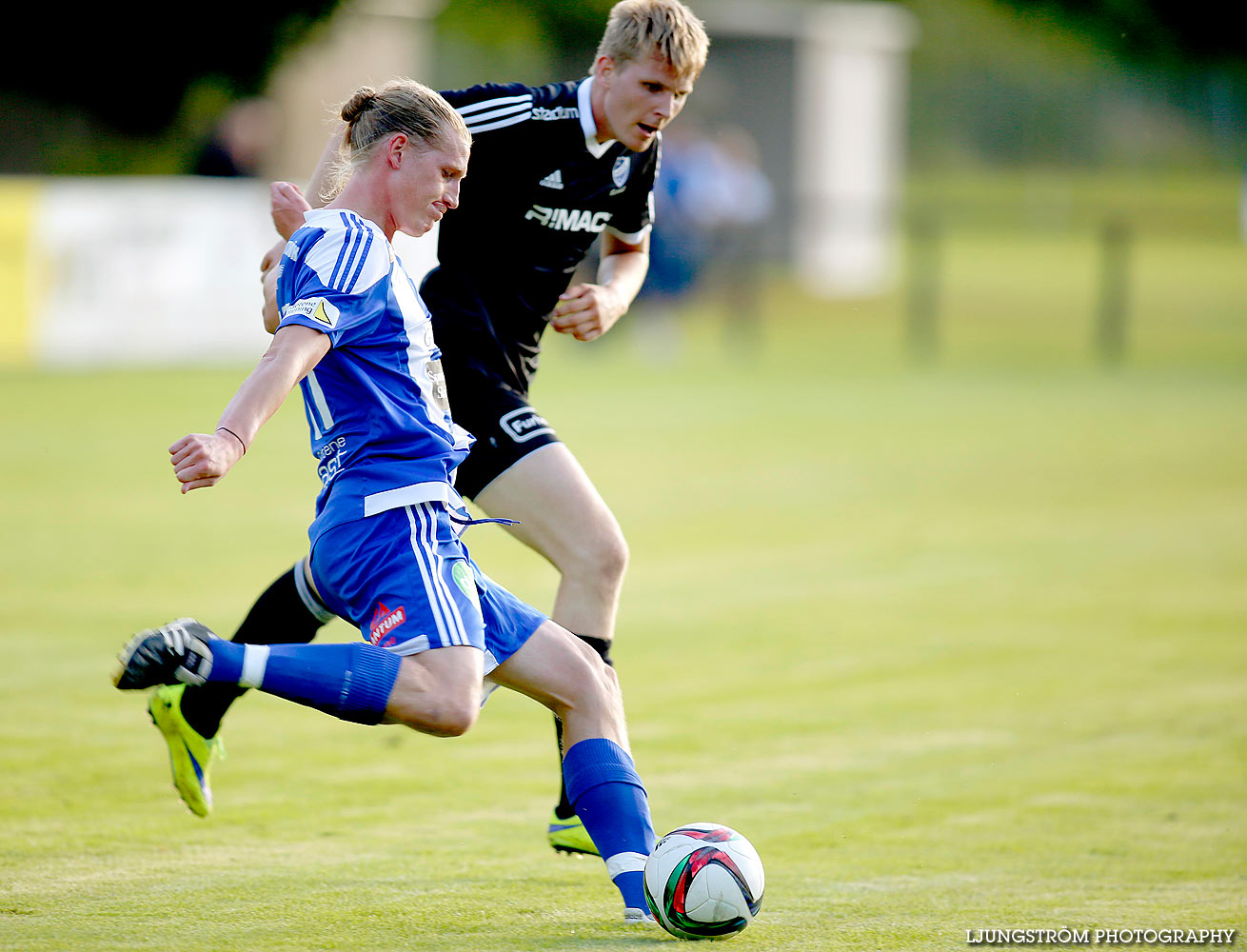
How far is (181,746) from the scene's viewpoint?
451 cm

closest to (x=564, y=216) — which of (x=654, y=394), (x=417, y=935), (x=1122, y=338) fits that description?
(x=417, y=935)

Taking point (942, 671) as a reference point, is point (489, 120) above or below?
above

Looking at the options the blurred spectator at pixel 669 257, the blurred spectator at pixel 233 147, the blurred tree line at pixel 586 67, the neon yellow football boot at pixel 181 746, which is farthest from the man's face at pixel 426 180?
the blurred tree line at pixel 586 67

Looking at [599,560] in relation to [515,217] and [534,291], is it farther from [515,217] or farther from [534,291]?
[515,217]

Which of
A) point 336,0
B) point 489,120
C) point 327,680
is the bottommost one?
point 327,680

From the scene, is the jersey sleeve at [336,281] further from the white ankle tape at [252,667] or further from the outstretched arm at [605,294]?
the outstretched arm at [605,294]

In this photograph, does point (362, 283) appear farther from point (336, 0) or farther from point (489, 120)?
point (336, 0)

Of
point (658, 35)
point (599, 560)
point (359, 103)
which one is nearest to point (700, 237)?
point (658, 35)

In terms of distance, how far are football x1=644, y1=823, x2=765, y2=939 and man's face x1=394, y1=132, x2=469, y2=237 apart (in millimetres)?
1572

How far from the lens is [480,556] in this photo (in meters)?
8.98

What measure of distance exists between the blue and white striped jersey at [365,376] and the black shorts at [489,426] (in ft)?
2.28

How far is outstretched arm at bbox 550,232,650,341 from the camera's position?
475cm

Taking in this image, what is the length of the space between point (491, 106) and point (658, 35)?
1.73 ft

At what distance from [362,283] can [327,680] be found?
876 millimetres
